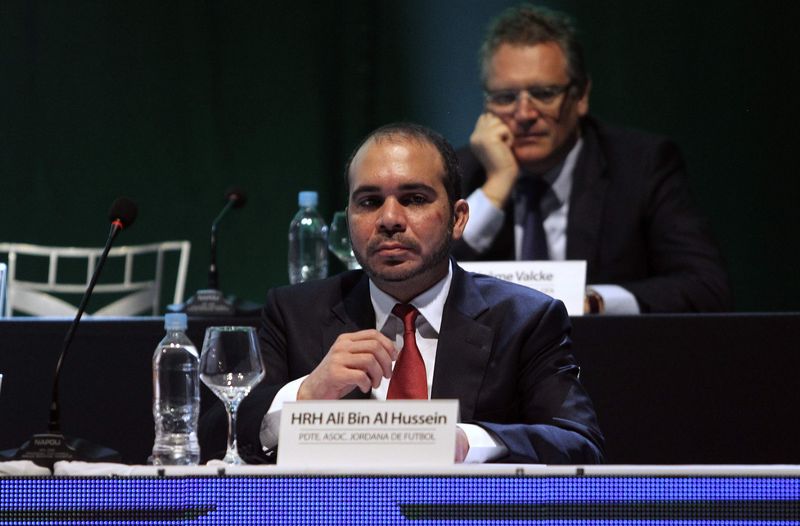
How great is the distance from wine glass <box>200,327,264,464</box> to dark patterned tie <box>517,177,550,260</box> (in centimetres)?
193

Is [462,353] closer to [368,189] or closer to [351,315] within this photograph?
[351,315]

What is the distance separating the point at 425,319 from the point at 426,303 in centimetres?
3

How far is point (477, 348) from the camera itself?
7.57 ft

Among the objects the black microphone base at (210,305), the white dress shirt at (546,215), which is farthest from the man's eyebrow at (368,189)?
the white dress shirt at (546,215)

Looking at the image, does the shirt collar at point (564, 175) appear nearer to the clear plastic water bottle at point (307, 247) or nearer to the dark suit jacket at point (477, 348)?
the clear plastic water bottle at point (307, 247)

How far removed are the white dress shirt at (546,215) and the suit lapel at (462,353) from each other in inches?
54.8

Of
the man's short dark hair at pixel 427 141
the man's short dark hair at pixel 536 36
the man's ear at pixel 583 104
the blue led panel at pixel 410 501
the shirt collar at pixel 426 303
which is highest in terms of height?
the man's short dark hair at pixel 536 36

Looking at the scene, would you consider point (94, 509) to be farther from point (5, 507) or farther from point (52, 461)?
point (52, 461)

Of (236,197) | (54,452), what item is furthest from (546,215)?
(54,452)

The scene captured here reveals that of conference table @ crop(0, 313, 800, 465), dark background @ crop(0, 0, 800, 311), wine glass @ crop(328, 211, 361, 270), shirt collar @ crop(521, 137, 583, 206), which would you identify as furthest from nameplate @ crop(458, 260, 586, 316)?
dark background @ crop(0, 0, 800, 311)

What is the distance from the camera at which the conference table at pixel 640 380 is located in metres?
2.92

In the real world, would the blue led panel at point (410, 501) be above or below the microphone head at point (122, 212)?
below

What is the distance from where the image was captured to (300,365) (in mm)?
2371

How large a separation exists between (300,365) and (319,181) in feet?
11.2
